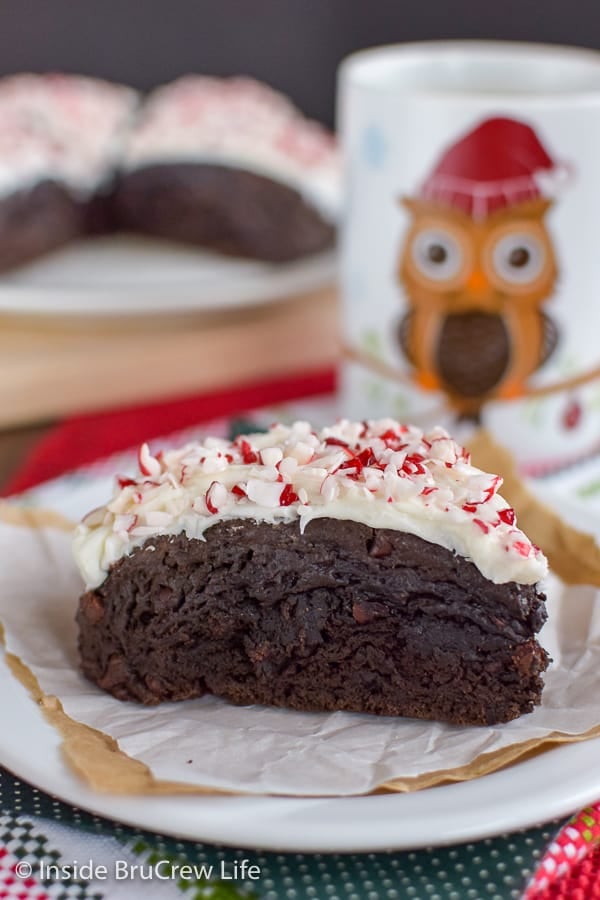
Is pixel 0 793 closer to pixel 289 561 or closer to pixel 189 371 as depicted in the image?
pixel 289 561

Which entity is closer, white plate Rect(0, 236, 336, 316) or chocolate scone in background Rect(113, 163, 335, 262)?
white plate Rect(0, 236, 336, 316)

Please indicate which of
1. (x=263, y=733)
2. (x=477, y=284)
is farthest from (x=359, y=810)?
(x=477, y=284)

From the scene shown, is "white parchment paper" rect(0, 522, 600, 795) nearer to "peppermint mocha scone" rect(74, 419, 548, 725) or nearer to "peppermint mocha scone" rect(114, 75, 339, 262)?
"peppermint mocha scone" rect(74, 419, 548, 725)

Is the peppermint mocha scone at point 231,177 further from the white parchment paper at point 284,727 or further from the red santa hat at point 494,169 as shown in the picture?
the white parchment paper at point 284,727

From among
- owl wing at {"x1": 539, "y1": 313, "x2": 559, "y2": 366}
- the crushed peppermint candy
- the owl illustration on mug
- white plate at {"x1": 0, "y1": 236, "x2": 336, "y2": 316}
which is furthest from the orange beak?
white plate at {"x1": 0, "y1": 236, "x2": 336, "y2": 316}

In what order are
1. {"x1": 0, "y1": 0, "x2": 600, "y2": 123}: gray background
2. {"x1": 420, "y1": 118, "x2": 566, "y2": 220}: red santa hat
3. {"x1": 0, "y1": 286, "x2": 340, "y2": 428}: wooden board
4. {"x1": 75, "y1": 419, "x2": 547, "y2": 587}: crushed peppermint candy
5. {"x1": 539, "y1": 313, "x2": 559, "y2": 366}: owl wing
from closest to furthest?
{"x1": 75, "y1": 419, "x2": 547, "y2": 587}: crushed peppermint candy → {"x1": 420, "y1": 118, "x2": 566, "y2": 220}: red santa hat → {"x1": 539, "y1": 313, "x2": 559, "y2": 366}: owl wing → {"x1": 0, "y1": 286, "x2": 340, "y2": 428}: wooden board → {"x1": 0, "y1": 0, "x2": 600, "y2": 123}: gray background

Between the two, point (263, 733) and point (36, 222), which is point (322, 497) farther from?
point (36, 222)

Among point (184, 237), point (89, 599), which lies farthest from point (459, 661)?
point (184, 237)
